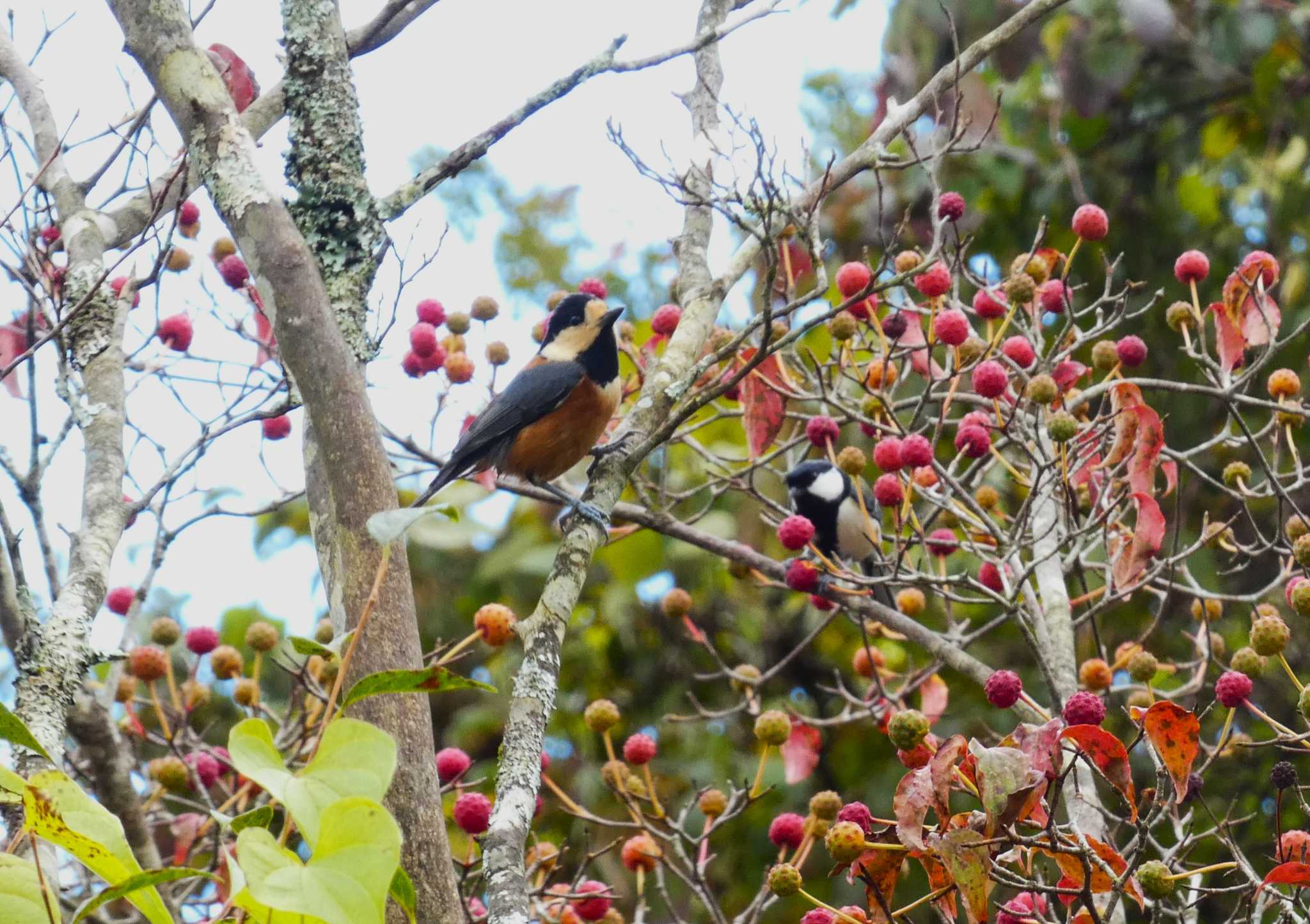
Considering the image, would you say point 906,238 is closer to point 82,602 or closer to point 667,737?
point 667,737

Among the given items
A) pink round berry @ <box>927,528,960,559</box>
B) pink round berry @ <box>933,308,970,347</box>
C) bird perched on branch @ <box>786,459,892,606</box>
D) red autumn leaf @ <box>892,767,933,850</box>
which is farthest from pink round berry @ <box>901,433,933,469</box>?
bird perched on branch @ <box>786,459,892,606</box>

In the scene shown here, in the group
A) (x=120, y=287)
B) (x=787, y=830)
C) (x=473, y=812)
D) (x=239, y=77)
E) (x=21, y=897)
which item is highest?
(x=239, y=77)

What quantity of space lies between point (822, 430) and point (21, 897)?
80.4 inches

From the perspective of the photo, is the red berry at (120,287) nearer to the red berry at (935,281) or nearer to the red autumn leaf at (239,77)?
the red autumn leaf at (239,77)

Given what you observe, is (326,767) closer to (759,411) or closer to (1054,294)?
(759,411)

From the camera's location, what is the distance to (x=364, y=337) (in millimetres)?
2203

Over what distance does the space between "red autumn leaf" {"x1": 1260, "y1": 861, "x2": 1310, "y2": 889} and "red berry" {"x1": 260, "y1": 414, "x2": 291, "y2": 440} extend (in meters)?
2.37

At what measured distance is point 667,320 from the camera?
10.7 feet

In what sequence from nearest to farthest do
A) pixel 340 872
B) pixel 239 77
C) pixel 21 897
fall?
pixel 340 872 < pixel 21 897 < pixel 239 77

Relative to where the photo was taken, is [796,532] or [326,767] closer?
[326,767]

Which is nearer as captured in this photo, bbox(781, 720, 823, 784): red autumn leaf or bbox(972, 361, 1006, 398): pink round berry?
bbox(972, 361, 1006, 398): pink round berry

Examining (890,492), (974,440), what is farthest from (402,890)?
(974,440)

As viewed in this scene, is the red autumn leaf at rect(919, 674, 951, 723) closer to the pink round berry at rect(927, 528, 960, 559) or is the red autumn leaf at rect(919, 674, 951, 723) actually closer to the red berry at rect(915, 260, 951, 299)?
the pink round berry at rect(927, 528, 960, 559)

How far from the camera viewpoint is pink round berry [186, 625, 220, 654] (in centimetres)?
309
